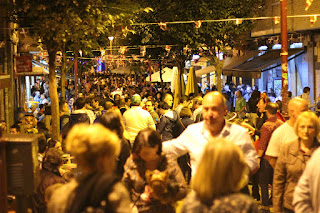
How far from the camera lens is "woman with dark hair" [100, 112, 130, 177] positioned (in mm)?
6762

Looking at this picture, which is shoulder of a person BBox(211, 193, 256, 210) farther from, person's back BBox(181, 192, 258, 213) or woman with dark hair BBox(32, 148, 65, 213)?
woman with dark hair BBox(32, 148, 65, 213)

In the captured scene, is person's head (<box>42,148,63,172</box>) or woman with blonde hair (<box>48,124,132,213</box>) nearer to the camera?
woman with blonde hair (<box>48,124,132,213</box>)

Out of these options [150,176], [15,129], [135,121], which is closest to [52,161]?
[150,176]

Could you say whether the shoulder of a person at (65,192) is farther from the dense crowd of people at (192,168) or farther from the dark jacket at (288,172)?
the dark jacket at (288,172)

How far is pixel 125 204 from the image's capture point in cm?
373

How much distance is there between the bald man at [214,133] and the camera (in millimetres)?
5441

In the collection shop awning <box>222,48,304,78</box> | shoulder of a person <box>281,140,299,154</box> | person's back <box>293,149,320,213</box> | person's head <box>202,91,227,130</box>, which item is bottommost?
person's back <box>293,149,320,213</box>

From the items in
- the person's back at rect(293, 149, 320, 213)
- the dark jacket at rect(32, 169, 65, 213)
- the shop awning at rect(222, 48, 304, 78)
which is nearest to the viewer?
the person's back at rect(293, 149, 320, 213)

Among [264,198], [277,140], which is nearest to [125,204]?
[277,140]

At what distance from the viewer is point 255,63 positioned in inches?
1005

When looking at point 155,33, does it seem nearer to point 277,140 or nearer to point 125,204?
point 277,140

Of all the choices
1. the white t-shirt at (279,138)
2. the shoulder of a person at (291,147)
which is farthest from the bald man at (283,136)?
the shoulder of a person at (291,147)

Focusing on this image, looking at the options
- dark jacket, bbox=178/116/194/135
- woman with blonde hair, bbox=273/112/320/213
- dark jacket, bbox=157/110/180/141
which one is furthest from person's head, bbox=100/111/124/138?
dark jacket, bbox=178/116/194/135

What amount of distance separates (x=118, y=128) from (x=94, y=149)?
10.3 ft
